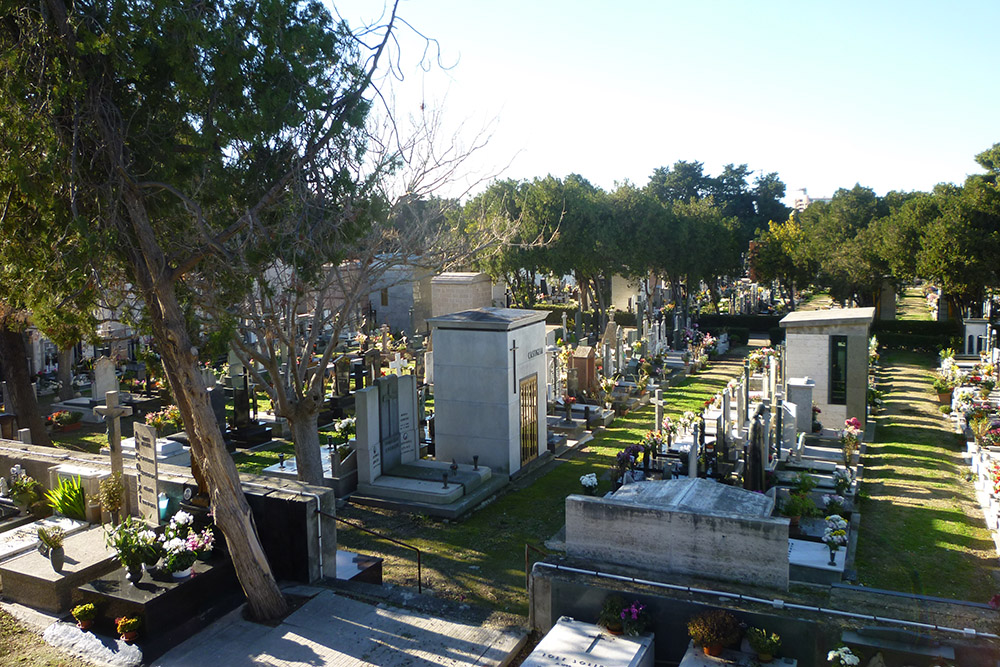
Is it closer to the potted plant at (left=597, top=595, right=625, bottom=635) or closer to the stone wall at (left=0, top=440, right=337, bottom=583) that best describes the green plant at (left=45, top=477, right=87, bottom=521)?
the stone wall at (left=0, top=440, right=337, bottom=583)

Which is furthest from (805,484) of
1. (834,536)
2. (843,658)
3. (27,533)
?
(27,533)

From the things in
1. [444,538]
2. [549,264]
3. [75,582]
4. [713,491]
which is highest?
[549,264]

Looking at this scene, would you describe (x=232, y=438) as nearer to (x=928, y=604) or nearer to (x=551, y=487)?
(x=551, y=487)

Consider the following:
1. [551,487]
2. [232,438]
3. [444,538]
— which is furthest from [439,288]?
[444,538]

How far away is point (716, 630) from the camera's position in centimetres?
666

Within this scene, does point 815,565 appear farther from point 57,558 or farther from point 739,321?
point 739,321

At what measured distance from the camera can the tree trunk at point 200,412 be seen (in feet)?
24.0

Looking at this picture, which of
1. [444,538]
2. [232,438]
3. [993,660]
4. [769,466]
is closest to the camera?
[993,660]

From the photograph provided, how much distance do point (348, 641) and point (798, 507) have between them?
673 centimetres

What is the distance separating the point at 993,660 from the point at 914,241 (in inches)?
1297

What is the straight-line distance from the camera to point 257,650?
7.15m

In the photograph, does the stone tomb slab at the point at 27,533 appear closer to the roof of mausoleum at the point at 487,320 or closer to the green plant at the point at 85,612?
the green plant at the point at 85,612

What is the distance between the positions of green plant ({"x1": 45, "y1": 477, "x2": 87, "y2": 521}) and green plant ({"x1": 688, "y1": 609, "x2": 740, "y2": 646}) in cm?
757

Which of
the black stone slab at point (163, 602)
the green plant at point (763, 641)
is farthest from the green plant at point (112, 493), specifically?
the green plant at point (763, 641)
